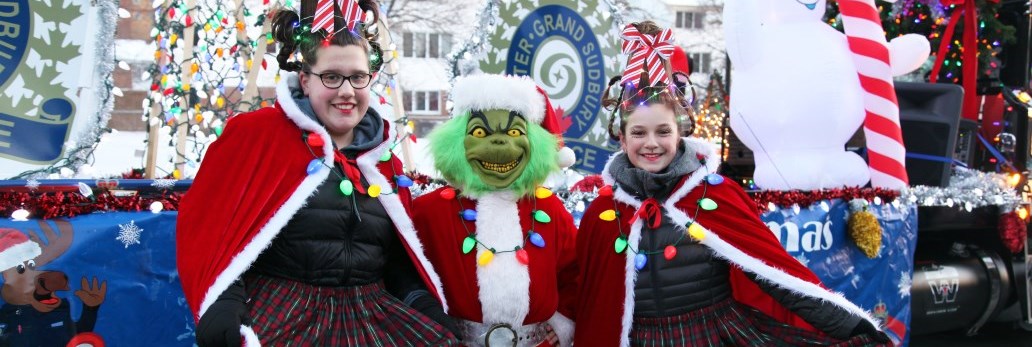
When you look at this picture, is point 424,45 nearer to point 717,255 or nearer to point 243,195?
point 717,255

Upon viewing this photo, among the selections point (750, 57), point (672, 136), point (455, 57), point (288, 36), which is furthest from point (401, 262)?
point (750, 57)

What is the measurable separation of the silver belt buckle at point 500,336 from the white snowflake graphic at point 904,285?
3.88 metres

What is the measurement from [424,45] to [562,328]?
538 inches

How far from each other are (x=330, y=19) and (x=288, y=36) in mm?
229

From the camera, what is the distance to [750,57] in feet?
19.5

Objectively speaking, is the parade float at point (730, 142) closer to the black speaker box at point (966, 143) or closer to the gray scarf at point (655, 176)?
the black speaker box at point (966, 143)

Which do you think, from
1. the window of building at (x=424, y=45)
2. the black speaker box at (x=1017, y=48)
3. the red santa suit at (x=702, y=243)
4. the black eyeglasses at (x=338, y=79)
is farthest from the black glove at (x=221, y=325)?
the window of building at (x=424, y=45)

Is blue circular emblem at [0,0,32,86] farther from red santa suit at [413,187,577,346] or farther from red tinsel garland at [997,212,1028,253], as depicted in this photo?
red tinsel garland at [997,212,1028,253]

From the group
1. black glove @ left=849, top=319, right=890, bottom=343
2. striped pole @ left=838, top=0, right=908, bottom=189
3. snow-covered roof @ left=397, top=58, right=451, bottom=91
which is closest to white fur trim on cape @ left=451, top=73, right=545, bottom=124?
black glove @ left=849, top=319, right=890, bottom=343

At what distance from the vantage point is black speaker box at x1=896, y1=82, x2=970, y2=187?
6.74m

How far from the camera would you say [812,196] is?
5.40 m

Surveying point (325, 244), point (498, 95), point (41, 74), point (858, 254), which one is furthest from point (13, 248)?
point (858, 254)

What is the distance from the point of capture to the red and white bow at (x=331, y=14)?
2631 millimetres

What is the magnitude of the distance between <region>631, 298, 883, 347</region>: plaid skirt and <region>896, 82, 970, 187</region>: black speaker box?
14.5 ft
